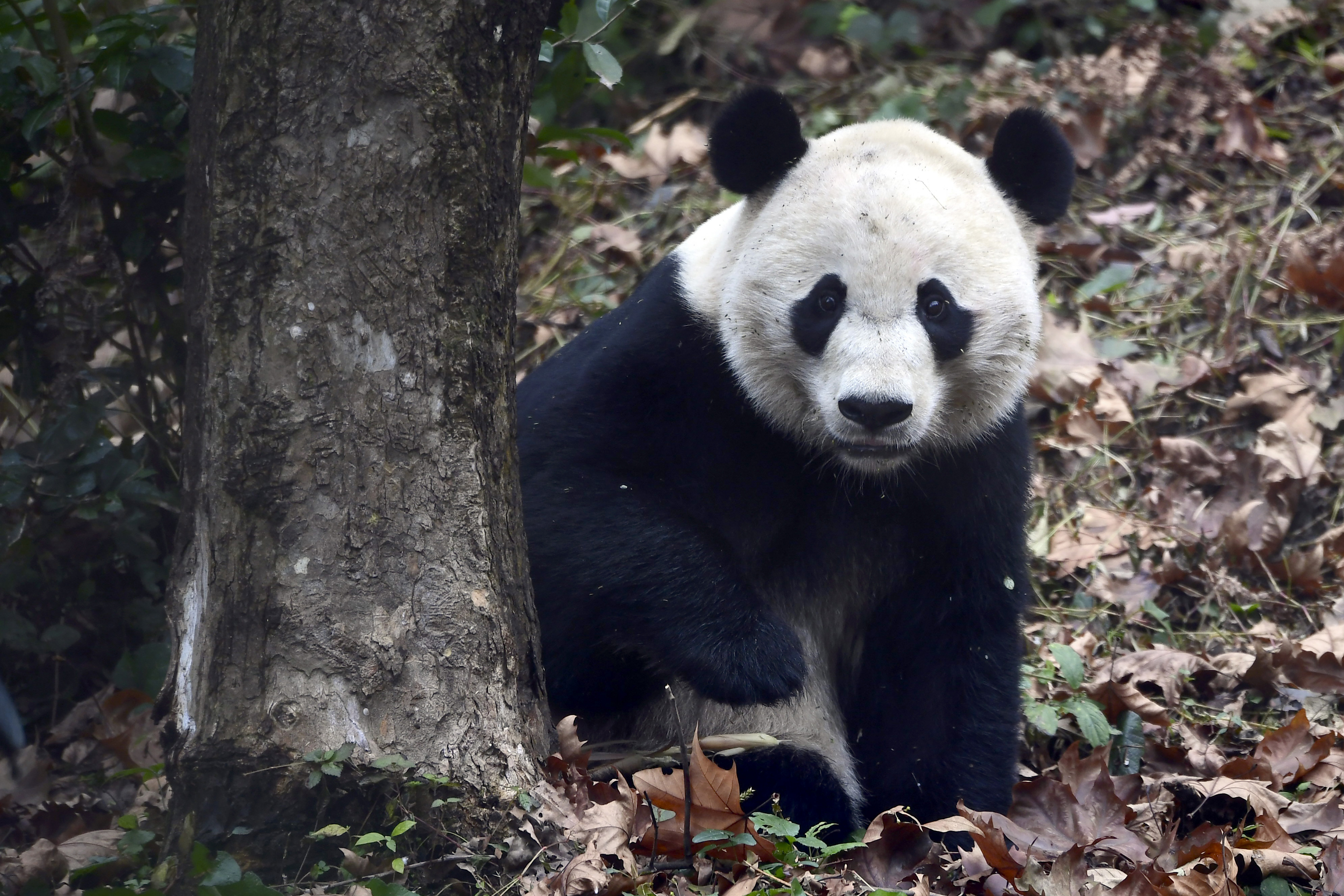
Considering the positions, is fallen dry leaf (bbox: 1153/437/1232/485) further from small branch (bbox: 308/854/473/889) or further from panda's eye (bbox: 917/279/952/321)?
small branch (bbox: 308/854/473/889)

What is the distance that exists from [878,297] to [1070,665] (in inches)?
60.3

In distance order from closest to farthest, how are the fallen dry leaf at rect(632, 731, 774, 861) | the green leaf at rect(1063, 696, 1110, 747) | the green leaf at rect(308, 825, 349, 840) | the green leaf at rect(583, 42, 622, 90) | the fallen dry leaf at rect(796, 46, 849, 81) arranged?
the green leaf at rect(308, 825, 349, 840) → the fallen dry leaf at rect(632, 731, 774, 861) → the green leaf at rect(583, 42, 622, 90) → the green leaf at rect(1063, 696, 1110, 747) → the fallen dry leaf at rect(796, 46, 849, 81)

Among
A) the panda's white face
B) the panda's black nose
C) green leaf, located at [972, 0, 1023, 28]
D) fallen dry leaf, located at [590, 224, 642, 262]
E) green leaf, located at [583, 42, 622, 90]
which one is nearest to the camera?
the panda's black nose

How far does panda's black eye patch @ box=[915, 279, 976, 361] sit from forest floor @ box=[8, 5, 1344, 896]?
1211 mm

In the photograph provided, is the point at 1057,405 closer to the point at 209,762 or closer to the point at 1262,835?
the point at 1262,835

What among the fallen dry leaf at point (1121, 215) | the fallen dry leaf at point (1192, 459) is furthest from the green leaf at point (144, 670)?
the fallen dry leaf at point (1121, 215)

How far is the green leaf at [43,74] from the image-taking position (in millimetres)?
3314

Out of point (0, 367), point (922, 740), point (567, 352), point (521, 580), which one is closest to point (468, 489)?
point (521, 580)

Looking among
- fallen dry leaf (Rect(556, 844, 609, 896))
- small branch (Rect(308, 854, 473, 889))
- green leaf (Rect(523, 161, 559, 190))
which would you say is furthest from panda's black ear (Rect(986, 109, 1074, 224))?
small branch (Rect(308, 854, 473, 889))

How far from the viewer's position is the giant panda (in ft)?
10.7

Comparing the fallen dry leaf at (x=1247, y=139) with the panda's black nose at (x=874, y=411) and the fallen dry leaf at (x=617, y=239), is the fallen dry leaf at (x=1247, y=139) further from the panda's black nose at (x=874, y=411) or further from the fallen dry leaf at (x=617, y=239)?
the panda's black nose at (x=874, y=411)

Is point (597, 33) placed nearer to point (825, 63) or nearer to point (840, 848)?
point (840, 848)

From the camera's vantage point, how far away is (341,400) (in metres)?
2.50

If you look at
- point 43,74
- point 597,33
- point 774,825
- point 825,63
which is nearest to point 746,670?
point 774,825
